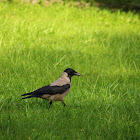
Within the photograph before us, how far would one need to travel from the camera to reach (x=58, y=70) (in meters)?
6.57

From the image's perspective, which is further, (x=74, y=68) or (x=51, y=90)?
(x=74, y=68)

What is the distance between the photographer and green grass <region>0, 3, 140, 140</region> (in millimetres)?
4078

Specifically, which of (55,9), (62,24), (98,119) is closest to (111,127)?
(98,119)

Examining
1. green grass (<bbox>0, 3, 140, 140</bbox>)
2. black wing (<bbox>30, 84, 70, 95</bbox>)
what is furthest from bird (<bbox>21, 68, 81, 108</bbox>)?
green grass (<bbox>0, 3, 140, 140</bbox>)

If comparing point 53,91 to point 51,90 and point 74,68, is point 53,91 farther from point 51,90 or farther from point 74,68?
point 74,68

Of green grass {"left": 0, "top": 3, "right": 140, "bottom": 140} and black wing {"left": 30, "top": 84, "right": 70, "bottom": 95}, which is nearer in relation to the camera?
green grass {"left": 0, "top": 3, "right": 140, "bottom": 140}

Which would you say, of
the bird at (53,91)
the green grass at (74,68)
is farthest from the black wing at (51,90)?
the green grass at (74,68)

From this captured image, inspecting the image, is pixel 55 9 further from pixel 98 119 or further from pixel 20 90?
pixel 98 119

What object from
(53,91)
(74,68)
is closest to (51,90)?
(53,91)

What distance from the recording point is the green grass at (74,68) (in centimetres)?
408

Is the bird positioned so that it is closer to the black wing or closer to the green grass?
→ the black wing

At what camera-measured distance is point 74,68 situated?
22.5 ft

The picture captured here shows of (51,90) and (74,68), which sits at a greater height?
(74,68)

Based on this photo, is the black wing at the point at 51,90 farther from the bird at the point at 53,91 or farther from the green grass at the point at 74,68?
the green grass at the point at 74,68
